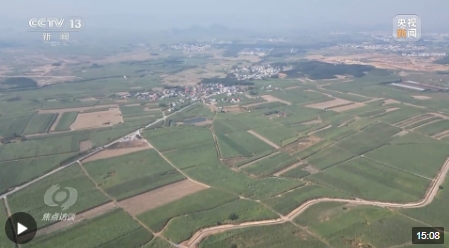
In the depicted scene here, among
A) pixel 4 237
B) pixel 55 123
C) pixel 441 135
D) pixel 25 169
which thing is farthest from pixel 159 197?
pixel 441 135

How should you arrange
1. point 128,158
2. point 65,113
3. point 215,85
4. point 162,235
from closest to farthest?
1. point 162,235
2. point 128,158
3. point 65,113
4. point 215,85

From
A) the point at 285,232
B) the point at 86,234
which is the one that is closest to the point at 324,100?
the point at 285,232

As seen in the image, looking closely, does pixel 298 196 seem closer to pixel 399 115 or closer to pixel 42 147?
pixel 42 147

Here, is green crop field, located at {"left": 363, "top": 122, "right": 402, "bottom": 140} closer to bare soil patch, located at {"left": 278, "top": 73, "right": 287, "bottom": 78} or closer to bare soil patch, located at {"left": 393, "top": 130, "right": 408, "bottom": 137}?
bare soil patch, located at {"left": 393, "top": 130, "right": 408, "bottom": 137}

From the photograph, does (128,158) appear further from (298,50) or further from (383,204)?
(298,50)

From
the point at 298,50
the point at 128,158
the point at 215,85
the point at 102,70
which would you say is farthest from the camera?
the point at 298,50

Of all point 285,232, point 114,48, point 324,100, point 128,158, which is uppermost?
point 114,48
